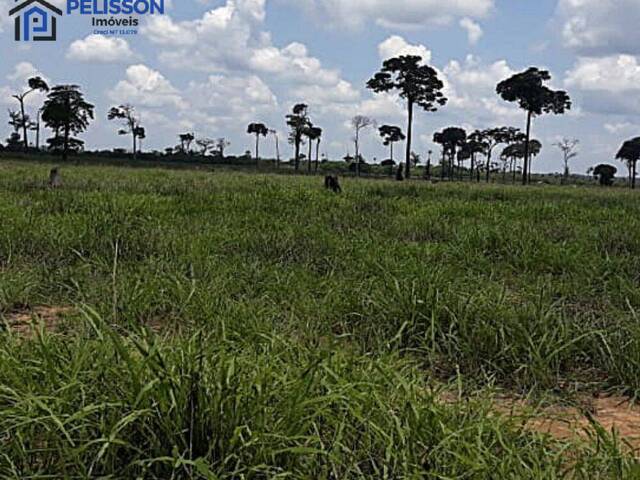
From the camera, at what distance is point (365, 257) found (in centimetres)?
486

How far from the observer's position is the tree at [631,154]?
46594mm

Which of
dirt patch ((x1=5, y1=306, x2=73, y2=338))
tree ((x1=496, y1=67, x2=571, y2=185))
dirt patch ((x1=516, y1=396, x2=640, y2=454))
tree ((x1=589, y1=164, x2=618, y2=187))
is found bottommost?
dirt patch ((x1=516, y1=396, x2=640, y2=454))

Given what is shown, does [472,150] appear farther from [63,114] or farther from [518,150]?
[63,114]

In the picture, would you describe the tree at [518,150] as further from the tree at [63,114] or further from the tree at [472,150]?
the tree at [63,114]

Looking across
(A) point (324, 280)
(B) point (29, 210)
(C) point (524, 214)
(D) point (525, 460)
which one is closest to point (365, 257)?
(A) point (324, 280)

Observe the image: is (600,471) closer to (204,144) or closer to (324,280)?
(324,280)

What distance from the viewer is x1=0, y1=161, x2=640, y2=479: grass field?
65.2 inches

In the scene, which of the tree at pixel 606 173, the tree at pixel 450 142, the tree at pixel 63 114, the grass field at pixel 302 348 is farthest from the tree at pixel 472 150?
the grass field at pixel 302 348

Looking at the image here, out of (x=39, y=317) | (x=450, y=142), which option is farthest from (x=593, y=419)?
(x=450, y=142)

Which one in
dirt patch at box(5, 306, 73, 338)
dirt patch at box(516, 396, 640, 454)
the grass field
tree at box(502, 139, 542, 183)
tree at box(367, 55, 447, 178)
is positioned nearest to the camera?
the grass field

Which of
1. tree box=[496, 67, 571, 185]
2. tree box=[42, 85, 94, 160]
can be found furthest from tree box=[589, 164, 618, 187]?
tree box=[42, 85, 94, 160]

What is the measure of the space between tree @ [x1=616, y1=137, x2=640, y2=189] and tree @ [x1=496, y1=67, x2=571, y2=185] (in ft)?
37.8

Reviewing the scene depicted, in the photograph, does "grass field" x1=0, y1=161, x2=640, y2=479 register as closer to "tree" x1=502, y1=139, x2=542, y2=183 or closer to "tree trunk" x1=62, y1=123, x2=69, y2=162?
"tree trunk" x1=62, y1=123, x2=69, y2=162

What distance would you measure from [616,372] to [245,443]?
70.0 inches
